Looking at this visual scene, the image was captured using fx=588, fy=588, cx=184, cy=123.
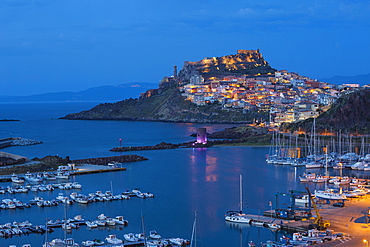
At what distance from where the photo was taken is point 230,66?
11644 centimetres

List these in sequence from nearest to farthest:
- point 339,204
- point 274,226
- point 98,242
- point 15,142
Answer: point 98,242
point 274,226
point 339,204
point 15,142

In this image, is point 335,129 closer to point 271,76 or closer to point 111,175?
point 111,175

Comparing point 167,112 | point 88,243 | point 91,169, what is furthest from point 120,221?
point 167,112

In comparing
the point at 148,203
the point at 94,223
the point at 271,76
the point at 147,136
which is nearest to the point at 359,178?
the point at 148,203

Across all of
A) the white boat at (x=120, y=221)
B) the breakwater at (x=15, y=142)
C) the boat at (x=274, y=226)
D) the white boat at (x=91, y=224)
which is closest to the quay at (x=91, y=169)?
the white boat at (x=120, y=221)

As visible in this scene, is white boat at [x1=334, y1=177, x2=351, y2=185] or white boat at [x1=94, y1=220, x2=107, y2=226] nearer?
white boat at [x1=94, y1=220, x2=107, y2=226]

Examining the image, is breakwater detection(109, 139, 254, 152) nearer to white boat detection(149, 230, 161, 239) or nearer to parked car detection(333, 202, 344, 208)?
parked car detection(333, 202, 344, 208)

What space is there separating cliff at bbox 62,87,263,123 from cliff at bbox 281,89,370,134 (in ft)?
71.1

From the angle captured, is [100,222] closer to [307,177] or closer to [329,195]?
[329,195]

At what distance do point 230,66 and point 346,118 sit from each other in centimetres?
6322

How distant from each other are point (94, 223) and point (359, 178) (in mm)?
17199

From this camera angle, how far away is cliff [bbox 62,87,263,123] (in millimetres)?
83731

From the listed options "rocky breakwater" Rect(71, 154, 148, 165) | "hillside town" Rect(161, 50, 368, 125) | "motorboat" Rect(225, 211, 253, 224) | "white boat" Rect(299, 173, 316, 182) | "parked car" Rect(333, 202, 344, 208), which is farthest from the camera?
"hillside town" Rect(161, 50, 368, 125)

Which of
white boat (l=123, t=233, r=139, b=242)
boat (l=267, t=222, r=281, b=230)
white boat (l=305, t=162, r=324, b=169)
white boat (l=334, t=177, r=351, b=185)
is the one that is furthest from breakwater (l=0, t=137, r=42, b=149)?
boat (l=267, t=222, r=281, b=230)
